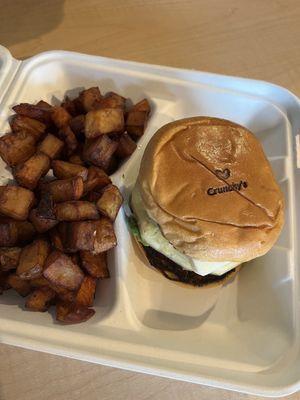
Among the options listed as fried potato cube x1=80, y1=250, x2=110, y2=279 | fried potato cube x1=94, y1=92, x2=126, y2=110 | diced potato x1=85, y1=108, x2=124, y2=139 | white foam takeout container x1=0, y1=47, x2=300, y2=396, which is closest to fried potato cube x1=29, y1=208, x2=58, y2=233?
fried potato cube x1=80, y1=250, x2=110, y2=279

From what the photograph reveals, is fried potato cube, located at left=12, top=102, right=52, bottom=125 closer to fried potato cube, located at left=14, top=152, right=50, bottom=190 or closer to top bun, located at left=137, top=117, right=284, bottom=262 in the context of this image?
fried potato cube, located at left=14, top=152, right=50, bottom=190

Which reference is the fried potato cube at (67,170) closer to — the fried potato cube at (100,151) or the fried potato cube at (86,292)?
the fried potato cube at (100,151)

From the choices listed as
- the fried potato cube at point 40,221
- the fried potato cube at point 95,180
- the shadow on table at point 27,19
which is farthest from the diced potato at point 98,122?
the shadow on table at point 27,19

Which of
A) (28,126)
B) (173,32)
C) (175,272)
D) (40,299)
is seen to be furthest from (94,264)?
(173,32)

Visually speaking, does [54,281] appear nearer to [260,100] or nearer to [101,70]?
[101,70]

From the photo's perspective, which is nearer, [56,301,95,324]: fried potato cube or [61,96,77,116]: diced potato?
[56,301,95,324]: fried potato cube

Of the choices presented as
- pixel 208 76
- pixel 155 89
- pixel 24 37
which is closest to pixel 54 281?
pixel 155 89
